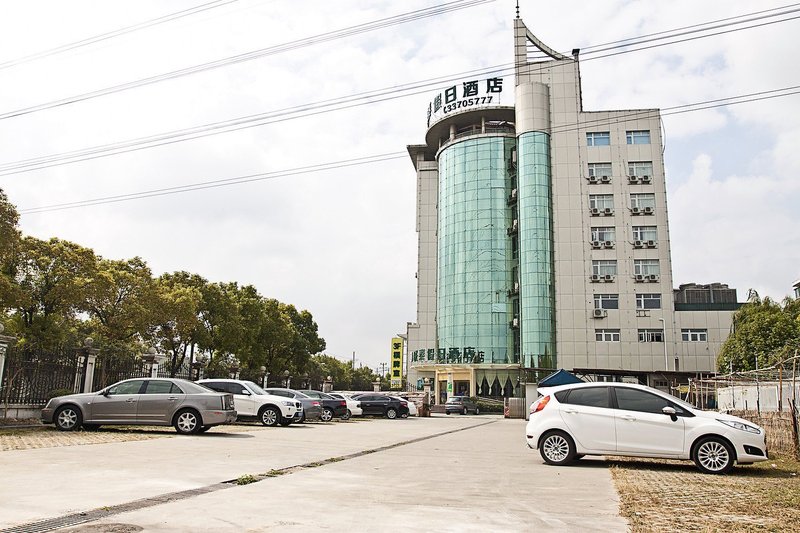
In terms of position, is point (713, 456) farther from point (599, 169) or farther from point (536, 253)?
point (599, 169)

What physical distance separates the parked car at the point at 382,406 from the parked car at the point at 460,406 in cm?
1592

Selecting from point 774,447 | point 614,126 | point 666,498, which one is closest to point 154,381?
point 666,498

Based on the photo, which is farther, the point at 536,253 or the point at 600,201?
the point at 536,253

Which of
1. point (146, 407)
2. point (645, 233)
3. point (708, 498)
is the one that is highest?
point (645, 233)

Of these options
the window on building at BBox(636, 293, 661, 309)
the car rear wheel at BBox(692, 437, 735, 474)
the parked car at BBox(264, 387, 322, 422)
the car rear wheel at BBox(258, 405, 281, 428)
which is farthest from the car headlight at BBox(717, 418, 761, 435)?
the window on building at BBox(636, 293, 661, 309)

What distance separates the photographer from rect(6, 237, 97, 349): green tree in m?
28.8

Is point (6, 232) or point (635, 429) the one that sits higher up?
point (6, 232)

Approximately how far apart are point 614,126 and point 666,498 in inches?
2391

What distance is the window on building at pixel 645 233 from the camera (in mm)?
61688

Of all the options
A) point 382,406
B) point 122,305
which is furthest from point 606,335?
point 122,305

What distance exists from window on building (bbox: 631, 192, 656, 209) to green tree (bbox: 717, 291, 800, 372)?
1511cm

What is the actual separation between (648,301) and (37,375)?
174ft

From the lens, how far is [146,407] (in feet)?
53.1

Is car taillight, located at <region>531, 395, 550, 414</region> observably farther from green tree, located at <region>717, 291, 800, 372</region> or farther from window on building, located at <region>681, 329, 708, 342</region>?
window on building, located at <region>681, 329, 708, 342</region>
